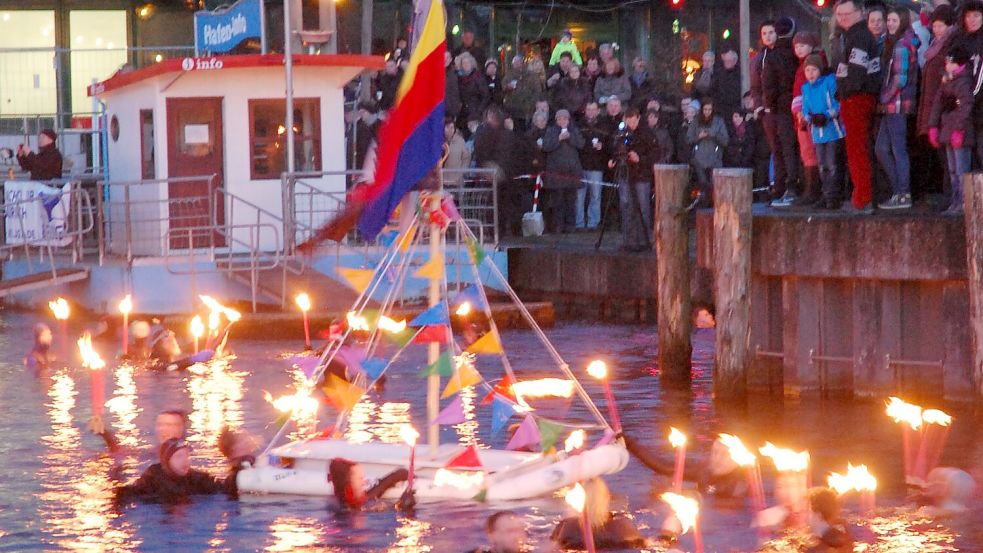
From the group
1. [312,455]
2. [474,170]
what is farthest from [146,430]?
[474,170]

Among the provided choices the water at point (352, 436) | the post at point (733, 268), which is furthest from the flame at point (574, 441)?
the post at point (733, 268)

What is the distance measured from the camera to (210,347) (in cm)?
1931

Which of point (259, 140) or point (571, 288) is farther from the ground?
point (259, 140)

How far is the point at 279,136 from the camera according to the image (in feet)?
74.9

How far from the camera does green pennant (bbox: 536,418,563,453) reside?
11.5 meters

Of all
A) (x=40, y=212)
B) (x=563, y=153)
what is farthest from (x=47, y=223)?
(x=563, y=153)

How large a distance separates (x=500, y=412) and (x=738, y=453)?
1.57 m

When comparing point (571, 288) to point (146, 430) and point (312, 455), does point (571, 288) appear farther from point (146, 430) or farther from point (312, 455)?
point (312, 455)

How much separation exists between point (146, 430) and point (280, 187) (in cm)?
792

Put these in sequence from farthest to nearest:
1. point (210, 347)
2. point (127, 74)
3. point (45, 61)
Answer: point (45, 61), point (127, 74), point (210, 347)

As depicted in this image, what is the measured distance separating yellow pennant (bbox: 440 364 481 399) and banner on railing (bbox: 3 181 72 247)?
1122 centimetres

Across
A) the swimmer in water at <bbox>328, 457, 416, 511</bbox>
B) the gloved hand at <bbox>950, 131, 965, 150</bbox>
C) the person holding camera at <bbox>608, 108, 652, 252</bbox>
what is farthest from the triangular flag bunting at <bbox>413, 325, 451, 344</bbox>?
the person holding camera at <bbox>608, 108, 652, 252</bbox>

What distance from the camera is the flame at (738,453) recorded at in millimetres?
11898

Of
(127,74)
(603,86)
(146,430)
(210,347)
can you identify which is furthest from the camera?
(603,86)
